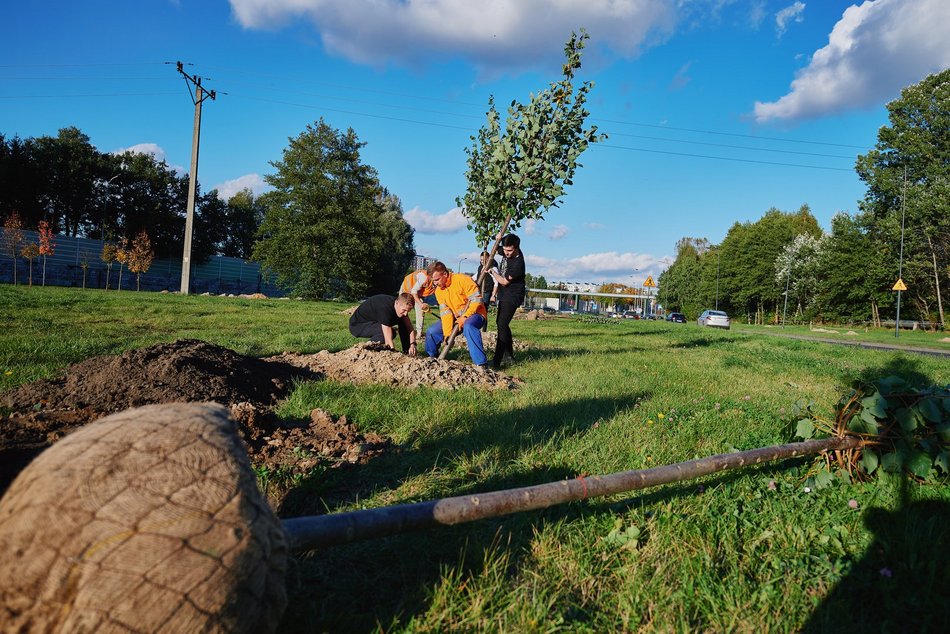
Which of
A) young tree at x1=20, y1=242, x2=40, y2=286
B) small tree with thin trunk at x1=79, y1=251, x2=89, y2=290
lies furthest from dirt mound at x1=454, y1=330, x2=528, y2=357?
small tree with thin trunk at x1=79, y1=251, x2=89, y2=290

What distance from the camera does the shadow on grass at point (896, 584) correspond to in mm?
2143

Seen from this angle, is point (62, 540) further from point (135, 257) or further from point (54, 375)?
point (135, 257)

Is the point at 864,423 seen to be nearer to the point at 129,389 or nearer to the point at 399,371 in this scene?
the point at 399,371

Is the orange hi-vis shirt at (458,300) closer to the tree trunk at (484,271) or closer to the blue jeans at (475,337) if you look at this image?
the blue jeans at (475,337)

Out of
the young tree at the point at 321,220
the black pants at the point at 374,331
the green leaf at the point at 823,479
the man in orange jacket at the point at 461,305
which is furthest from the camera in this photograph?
the young tree at the point at 321,220

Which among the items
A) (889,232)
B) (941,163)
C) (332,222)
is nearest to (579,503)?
(332,222)

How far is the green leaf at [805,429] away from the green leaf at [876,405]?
351 mm

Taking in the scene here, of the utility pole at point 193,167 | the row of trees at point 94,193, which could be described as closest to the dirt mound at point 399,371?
the utility pole at point 193,167

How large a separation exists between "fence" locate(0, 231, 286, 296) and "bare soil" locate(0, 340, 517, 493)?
126 feet

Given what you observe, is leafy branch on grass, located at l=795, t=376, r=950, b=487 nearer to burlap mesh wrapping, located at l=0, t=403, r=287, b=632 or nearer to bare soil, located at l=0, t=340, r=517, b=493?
bare soil, located at l=0, t=340, r=517, b=493

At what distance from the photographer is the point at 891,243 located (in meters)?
39.4

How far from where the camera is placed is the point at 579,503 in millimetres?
3064

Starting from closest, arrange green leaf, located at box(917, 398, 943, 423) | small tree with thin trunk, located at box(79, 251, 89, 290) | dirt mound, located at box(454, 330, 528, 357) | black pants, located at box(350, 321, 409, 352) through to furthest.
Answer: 1. green leaf, located at box(917, 398, 943, 423)
2. black pants, located at box(350, 321, 409, 352)
3. dirt mound, located at box(454, 330, 528, 357)
4. small tree with thin trunk, located at box(79, 251, 89, 290)

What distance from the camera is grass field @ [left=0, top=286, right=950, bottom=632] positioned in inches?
83.7
